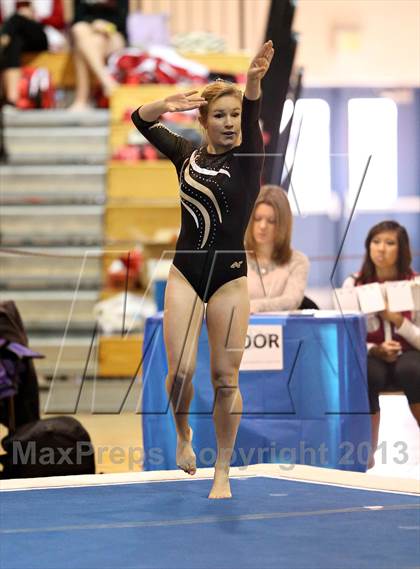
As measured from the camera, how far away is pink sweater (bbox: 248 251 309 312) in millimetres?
4688

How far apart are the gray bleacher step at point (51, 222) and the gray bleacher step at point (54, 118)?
82 centimetres

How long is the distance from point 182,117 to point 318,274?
147 inches

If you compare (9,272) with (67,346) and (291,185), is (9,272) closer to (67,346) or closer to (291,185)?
(67,346)

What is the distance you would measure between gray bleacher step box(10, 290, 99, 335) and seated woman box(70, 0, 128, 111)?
1.84 m

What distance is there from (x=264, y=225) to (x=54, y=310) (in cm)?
432

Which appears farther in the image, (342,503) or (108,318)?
(108,318)

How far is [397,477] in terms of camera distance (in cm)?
481

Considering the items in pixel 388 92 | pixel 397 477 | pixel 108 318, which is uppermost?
pixel 388 92

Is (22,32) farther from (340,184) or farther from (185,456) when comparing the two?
(185,456)

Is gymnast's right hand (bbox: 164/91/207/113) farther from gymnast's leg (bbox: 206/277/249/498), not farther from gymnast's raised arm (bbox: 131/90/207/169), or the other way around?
gymnast's leg (bbox: 206/277/249/498)

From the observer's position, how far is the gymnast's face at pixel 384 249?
4.66 meters

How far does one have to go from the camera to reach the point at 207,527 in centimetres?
388

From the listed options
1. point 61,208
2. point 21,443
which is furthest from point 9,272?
point 21,443

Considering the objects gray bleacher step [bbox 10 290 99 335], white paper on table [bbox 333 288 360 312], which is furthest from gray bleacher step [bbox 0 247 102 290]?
white paper on table [bbox 333 288 360 312]
